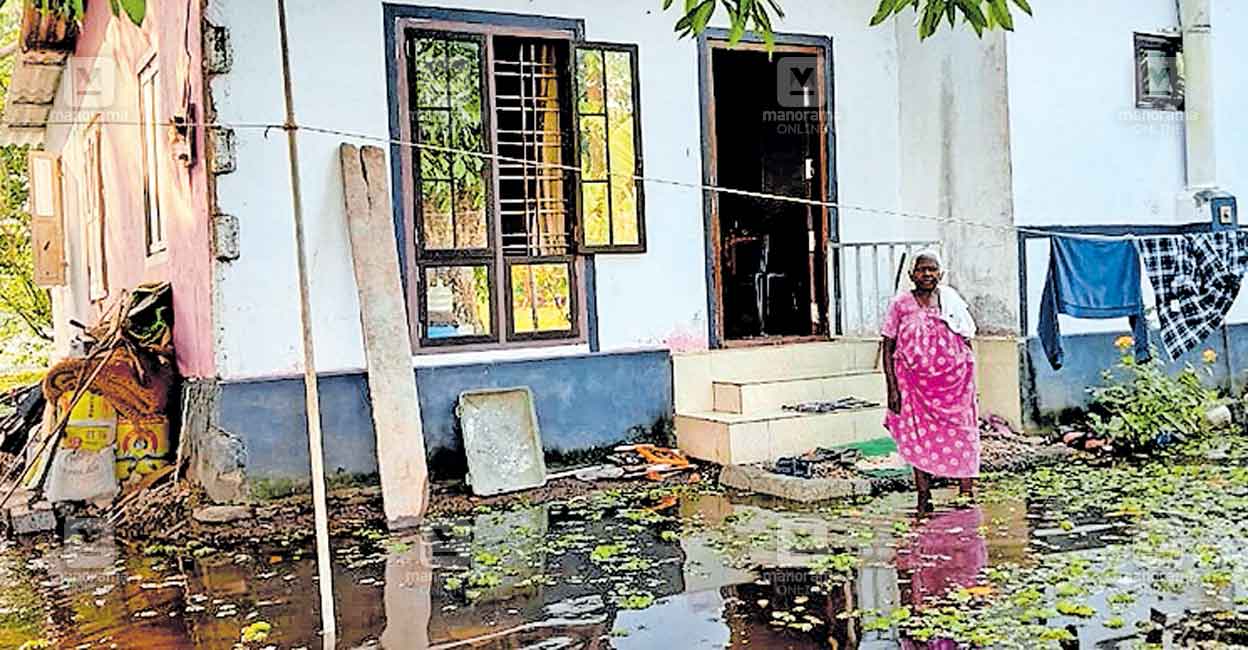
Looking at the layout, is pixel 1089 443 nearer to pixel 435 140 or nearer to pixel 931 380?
pixel 931 380

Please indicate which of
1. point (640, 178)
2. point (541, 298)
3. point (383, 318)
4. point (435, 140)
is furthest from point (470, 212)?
point (640, 178)

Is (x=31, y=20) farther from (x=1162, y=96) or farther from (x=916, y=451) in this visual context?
(x=1162, y=96)

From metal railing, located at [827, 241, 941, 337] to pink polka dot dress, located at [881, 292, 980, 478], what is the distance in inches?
99.9

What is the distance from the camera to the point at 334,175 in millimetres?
7305

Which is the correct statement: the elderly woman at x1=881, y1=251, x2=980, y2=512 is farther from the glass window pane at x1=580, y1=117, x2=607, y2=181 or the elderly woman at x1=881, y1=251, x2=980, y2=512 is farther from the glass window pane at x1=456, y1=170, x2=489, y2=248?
the glass window pane at x1=456, y1=170, x2=489, y2=248

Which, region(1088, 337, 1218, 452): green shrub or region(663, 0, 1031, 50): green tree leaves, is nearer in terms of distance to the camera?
region(663, 0, 1031, 50): green tree leaves

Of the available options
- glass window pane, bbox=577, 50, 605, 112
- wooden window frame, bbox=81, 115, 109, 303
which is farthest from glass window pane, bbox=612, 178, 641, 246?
wooden window frame, bbox=81, 115, 109, 303

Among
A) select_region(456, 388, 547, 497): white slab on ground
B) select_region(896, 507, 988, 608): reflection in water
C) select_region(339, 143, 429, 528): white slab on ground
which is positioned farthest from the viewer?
select_region(456, 388, 547, 497): white slab on ground

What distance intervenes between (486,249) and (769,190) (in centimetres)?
355

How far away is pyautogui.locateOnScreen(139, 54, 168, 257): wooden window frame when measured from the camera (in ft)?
27.6

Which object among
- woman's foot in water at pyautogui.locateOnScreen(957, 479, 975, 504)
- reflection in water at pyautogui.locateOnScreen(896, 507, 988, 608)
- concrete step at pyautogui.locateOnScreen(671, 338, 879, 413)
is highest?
concrete step at pyautogui.locateOnScreen(671, 338, 879, 413)

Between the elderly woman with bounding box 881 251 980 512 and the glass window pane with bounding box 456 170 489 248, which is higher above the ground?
the glass window pane with bounding box 456 170 489 248

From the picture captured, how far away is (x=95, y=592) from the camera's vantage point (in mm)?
5504

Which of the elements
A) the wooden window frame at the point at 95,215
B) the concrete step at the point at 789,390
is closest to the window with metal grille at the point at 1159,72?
the concrete step at the point at 789,390
